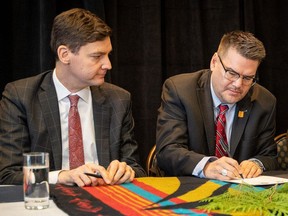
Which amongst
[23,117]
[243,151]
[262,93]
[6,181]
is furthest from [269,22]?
[6,181]

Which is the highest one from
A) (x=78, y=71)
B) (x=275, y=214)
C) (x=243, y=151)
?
(x=78, y=71)

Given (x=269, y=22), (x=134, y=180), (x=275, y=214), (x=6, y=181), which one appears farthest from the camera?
(x=269, y=22)

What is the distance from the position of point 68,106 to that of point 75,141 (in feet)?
0.64

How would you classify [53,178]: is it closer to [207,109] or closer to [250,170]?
[250,170]

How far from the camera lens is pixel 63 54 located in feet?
9.36

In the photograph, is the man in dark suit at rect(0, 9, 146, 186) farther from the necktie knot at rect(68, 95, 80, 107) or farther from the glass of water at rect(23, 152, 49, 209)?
the glass of water at rect(23, 152, 49, 209)

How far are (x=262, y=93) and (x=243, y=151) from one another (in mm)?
402

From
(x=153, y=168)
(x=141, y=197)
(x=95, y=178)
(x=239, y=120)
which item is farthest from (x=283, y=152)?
(x=141, y=197)

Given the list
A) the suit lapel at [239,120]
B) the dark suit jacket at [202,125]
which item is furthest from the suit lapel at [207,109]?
the suit lapel at [239,120]

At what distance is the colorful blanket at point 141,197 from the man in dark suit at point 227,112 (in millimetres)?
573

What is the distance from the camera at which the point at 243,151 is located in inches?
118

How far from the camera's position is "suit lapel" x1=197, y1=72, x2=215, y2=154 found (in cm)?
296

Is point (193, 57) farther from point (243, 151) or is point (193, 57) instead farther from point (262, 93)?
point (243, 151)

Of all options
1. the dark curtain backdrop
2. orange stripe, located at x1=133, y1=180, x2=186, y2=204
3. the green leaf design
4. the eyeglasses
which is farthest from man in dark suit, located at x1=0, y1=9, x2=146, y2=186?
the green leaf design
